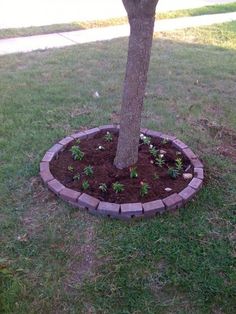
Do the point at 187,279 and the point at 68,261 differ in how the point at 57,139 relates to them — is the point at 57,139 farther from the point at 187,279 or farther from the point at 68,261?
the point at 187,279

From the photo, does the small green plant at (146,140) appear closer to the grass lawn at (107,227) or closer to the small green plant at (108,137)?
the small green plant at (108,137)

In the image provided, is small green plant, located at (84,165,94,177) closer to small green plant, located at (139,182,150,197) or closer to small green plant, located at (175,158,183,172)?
small green plant, located at (139,182,150,197)

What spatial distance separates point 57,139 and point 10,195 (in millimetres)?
957

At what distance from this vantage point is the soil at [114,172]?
10.4ft

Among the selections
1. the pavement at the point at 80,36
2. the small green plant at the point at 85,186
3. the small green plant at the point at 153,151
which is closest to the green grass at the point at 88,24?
the pavement at the point at 80,36

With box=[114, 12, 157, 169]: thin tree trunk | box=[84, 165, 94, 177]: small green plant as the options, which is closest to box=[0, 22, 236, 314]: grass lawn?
box=[84, 165, 94, 177]: small green plant

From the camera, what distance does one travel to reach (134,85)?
3.07m

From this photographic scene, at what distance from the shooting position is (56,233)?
2895 millimetres

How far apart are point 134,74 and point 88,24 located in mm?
5356

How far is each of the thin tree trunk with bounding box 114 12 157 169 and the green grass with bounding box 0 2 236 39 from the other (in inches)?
181

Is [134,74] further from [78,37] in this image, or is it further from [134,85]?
[78,37]

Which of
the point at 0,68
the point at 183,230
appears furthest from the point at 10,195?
the point at 0,68

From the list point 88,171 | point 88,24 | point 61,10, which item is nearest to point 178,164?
point 88,171

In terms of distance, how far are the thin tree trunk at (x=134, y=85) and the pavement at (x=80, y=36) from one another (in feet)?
12.4
